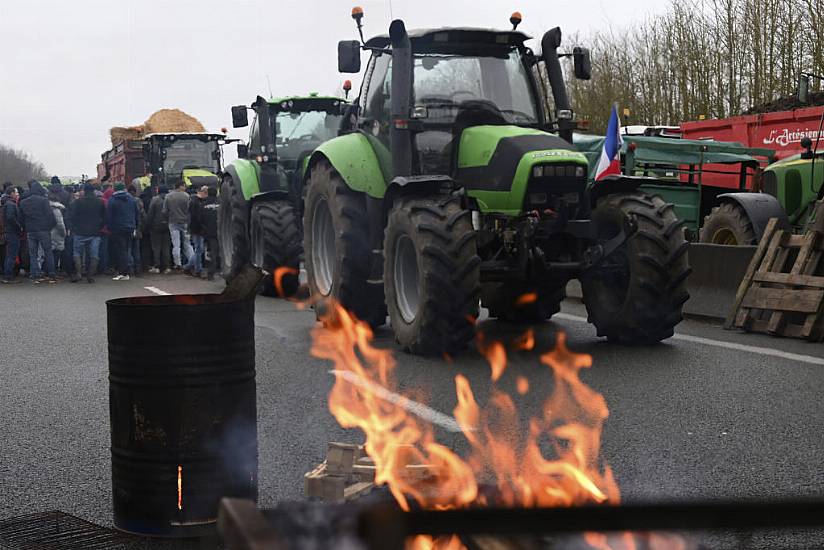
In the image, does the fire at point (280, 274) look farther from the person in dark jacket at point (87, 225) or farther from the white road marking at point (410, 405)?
the person in dark jacket at point (87, 225)

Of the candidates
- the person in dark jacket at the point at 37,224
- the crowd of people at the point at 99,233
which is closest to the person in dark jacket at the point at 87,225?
the crowd of people at the point at 99,233

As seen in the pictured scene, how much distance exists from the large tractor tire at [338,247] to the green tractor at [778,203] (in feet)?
16.1

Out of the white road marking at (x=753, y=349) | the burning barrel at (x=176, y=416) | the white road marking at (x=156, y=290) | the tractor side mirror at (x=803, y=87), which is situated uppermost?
the tractor side mirror at (x=803, y=87)

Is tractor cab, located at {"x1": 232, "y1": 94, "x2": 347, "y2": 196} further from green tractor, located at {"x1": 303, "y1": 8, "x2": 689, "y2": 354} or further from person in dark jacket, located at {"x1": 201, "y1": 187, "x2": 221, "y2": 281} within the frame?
green tractor, located at {"x1": 303, "y1": 8, "x2": 689, "y2": 354}

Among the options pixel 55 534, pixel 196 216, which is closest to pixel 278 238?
pixel 196 216

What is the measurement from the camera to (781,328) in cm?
992

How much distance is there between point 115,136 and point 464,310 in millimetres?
32415

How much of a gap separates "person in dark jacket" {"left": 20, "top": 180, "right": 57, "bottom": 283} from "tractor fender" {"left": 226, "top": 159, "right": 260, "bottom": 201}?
5798 mm

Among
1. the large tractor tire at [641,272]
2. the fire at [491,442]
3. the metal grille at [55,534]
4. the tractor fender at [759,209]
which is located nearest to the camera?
the fire at [491,442]

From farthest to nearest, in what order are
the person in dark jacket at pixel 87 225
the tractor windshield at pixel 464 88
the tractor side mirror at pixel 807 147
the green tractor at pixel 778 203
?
1. the person in dark jacket at pixel 87 225
2. the tractor side mirror at pixel 807 147
3. the green tractor at pixel 778 203
4. the tractor windshield at pixel 464 88

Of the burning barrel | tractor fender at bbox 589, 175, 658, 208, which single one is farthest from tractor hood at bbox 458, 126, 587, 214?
the burning barrel

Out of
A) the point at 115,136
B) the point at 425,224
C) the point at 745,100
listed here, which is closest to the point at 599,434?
the point at 425,224

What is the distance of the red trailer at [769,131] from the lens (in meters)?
17.5

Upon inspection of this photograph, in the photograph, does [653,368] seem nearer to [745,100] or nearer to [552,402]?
[552,402]
